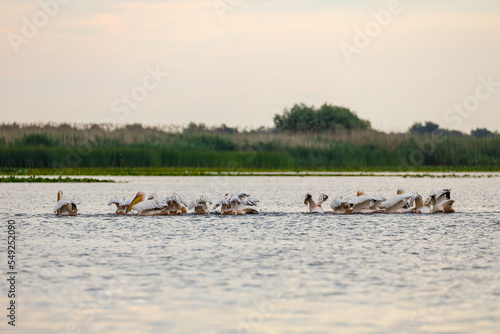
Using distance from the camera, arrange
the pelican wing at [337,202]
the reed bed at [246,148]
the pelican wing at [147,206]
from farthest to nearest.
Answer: the reed bed at [246,148]
the pelican wing at [337,202]
the pelican wing at [147,206]

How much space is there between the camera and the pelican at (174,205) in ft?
66.4

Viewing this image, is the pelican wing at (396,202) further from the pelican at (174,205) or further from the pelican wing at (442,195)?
the pelican at (174,205)

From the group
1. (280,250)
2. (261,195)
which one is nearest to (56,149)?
(261,195)

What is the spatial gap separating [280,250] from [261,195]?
14.8 metres

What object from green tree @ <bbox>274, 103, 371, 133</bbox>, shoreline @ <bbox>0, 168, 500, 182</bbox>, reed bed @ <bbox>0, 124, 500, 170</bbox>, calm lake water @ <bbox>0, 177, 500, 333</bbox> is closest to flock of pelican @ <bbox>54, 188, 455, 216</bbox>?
calm lake water @ <bbox>0, 177, 500, 333</bbox>

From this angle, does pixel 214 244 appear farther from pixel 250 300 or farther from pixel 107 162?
pixel 107 162

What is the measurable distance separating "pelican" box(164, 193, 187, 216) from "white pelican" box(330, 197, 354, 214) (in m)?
3.57

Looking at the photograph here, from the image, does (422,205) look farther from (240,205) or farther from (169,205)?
(169,205)

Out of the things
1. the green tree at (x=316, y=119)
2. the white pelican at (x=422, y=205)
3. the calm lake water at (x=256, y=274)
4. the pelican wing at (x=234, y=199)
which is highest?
the green tree at (x=316, y=119)

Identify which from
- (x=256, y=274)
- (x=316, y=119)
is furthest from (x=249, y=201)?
(x=316, y=119)

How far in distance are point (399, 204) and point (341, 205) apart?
1.59 m

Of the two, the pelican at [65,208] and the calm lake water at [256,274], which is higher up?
the pelican at [65,208]

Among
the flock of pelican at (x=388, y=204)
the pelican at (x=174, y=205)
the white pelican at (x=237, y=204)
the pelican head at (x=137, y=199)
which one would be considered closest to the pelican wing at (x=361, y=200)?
the flock of pelican at (x=388, y=204)

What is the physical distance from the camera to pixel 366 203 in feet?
69.1
